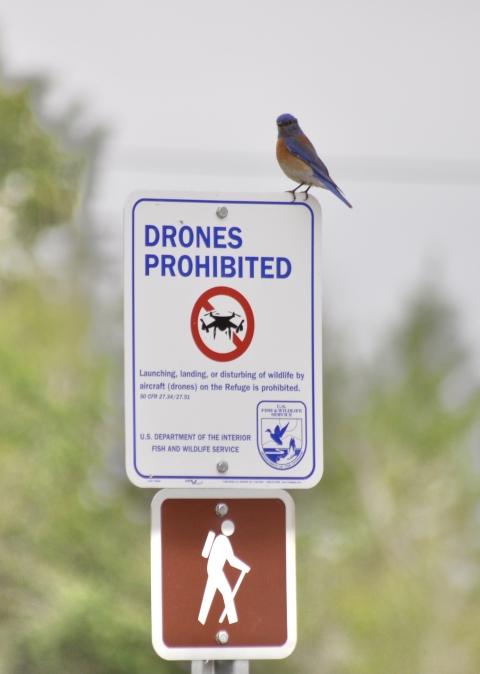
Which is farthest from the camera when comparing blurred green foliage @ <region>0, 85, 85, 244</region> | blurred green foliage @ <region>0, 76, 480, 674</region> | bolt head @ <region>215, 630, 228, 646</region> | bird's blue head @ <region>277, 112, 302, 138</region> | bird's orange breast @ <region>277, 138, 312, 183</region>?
blurred green foliage @ <region>0, 85, 85, 244</region>

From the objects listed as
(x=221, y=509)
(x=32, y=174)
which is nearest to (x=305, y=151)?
(x=221, y=509)

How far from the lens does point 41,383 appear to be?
534 inches

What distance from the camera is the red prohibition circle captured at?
1984 millimetres

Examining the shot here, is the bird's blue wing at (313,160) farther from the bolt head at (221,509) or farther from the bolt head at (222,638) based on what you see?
the bolt head at (222,638)

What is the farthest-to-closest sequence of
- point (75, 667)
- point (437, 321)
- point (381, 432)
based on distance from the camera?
point (437, 321) → point (381, 432) → point (75, 667)

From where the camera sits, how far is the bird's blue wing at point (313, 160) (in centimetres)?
256

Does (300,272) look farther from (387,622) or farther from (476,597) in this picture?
(476,597)

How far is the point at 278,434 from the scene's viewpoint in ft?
6.48

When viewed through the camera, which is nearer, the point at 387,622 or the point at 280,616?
the point at 280,616

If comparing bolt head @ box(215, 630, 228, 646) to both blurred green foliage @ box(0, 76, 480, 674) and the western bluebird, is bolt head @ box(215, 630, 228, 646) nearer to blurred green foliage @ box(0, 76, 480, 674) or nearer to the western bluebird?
the western bluebird

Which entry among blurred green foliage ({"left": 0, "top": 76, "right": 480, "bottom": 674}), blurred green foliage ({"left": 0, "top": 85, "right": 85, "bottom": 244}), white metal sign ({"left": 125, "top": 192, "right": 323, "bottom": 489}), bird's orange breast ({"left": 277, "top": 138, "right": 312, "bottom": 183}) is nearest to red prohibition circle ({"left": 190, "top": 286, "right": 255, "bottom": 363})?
white metal sign ({"left": 125, "top": 192, "right": 323, "bottom": 489})

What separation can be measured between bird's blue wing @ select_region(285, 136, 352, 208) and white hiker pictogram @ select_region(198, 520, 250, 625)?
86 centimetres

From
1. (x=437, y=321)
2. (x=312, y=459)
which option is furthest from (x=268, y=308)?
(x=437, y=321)

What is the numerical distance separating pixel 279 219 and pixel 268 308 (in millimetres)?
178
